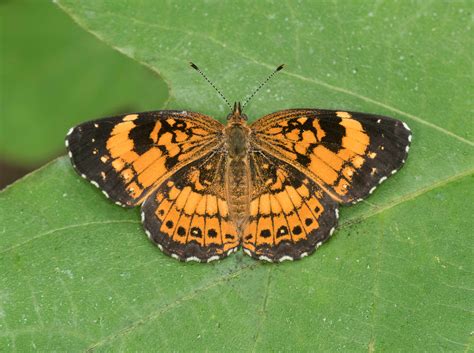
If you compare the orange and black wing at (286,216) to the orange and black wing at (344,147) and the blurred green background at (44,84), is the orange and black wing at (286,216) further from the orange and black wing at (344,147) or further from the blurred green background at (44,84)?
the blurred green background at (44,84)

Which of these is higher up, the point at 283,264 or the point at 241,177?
the point at 241,177

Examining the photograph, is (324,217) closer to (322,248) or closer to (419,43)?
(322,248)

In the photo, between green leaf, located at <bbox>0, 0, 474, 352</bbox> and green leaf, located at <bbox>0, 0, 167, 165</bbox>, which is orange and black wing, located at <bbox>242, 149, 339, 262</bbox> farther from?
green leaf, located at <bbox>0, 0, 167, 165</bbox>

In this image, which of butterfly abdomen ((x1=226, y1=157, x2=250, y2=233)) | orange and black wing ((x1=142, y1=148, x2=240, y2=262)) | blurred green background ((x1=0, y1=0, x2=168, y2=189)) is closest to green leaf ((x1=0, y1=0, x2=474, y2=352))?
orange and black wing ((x1=142, y1=148, x2=240, y2=262))

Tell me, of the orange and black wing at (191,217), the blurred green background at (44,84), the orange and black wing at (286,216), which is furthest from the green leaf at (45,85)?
the orange and black wing at (286,216)

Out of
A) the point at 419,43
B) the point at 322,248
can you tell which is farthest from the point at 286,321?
the point at 419,43

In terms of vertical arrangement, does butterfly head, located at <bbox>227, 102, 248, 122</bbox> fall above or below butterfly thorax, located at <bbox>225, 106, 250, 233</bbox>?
above

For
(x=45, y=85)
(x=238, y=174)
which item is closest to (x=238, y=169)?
(x=238, y=174)

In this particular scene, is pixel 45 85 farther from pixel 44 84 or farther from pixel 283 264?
pixel 283 264
